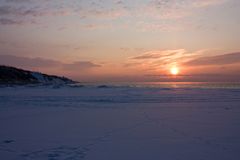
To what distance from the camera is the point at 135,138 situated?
22.9ft

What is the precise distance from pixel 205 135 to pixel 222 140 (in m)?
0.60

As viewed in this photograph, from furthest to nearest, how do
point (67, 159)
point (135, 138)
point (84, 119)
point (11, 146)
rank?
point (84, 119)
point (135, 138)
point (11, 146)
point (67, 159)

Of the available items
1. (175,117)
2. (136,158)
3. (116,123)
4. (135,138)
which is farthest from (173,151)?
(175,117)

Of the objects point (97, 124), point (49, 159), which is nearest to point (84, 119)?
point (97, 124)

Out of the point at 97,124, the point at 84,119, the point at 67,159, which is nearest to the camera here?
the point at 67,159

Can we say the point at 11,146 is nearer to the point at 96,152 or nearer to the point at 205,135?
the point at 96,152

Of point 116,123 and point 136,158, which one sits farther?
point 116,123

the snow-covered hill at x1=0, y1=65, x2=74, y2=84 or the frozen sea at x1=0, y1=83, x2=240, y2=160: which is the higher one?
the snow-covered hill at x1=0, y1=65, x2=74, y2=84

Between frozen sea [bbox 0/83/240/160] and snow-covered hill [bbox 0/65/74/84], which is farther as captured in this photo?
snow-covered hill [bbox 0/65/74/84]

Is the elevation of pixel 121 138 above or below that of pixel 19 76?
below

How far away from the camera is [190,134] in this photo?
734 cm

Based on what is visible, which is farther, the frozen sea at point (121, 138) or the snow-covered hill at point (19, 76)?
the snow-covered hill at point (19, 76)

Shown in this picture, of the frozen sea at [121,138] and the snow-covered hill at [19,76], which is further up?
the snow-covered hill at [19,76]

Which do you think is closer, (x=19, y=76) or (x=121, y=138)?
(x=121, y=138)
